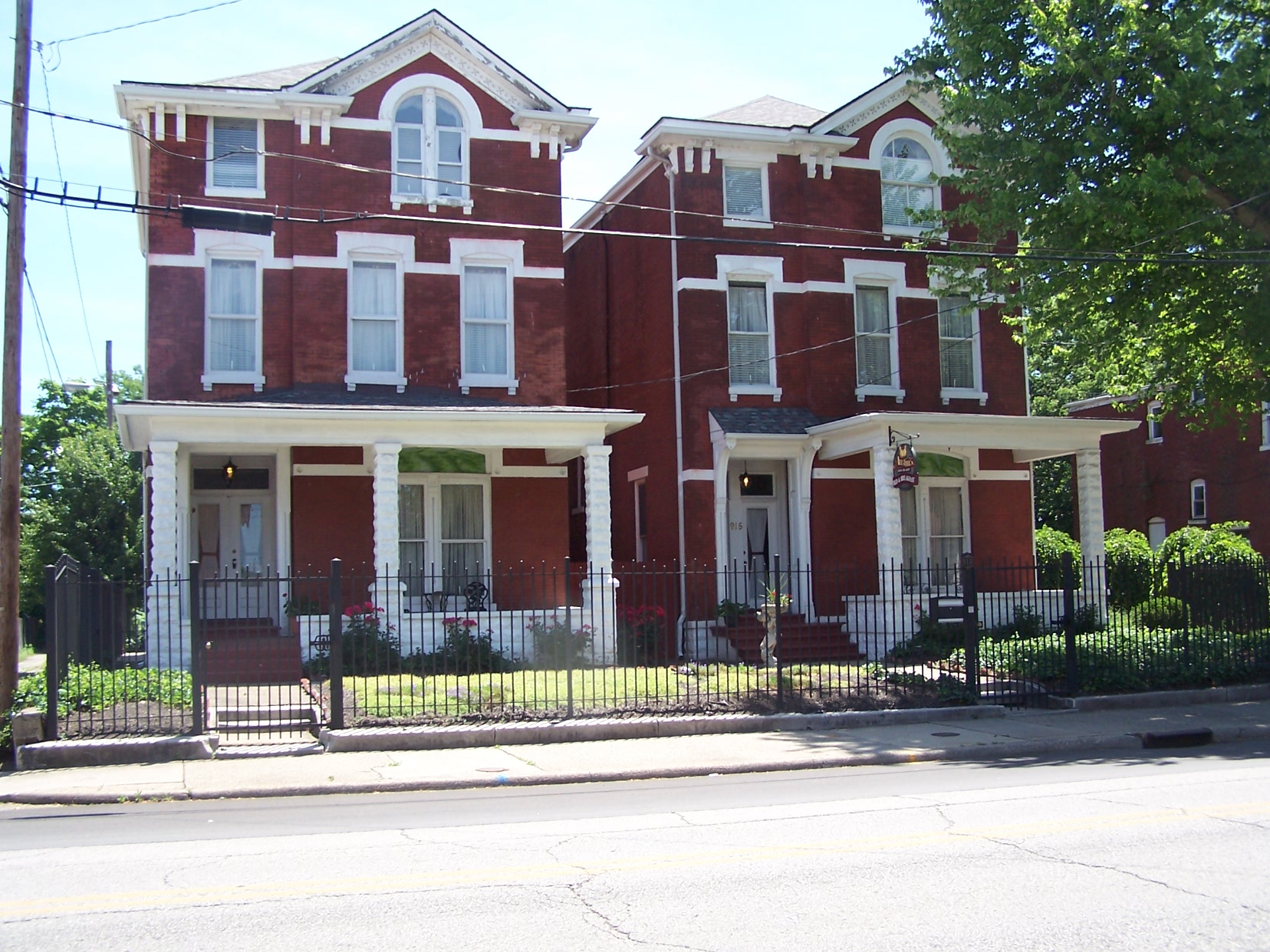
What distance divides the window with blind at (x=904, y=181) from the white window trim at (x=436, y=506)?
9943mm

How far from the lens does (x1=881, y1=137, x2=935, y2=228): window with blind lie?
2471cm

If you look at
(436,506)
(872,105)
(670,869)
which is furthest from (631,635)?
(670,869)

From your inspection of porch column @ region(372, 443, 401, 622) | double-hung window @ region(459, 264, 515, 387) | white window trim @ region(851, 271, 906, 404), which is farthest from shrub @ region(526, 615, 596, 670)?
white window trim @ region(851, 271, 906, 404)

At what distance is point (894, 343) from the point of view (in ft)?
80.9

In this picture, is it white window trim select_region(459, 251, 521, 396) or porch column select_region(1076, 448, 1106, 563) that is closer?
white window trim select_region(459, 251, 521, 396)

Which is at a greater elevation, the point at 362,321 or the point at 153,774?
the point at 362,321

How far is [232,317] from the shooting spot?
21203 mm

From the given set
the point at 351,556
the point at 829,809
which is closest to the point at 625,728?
the point at 829,809

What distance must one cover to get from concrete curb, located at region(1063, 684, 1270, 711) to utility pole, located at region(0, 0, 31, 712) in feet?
43.0

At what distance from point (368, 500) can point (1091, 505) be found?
44.7 feet

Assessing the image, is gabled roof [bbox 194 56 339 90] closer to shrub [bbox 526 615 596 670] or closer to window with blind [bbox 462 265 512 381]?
window with blind [bbox 462 265 512 381]

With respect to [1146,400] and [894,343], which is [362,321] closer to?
[894,343]

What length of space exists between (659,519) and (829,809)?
14.5 m

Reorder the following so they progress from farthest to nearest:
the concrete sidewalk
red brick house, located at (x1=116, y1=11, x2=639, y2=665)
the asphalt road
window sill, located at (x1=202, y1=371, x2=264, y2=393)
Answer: window sill, located at (x1=202, y1=371, x2=264, y2=393), red brick house, located at (x1=116, y1=11, x2=639, y2=665), the concrete sidewalk, the asphalt road
